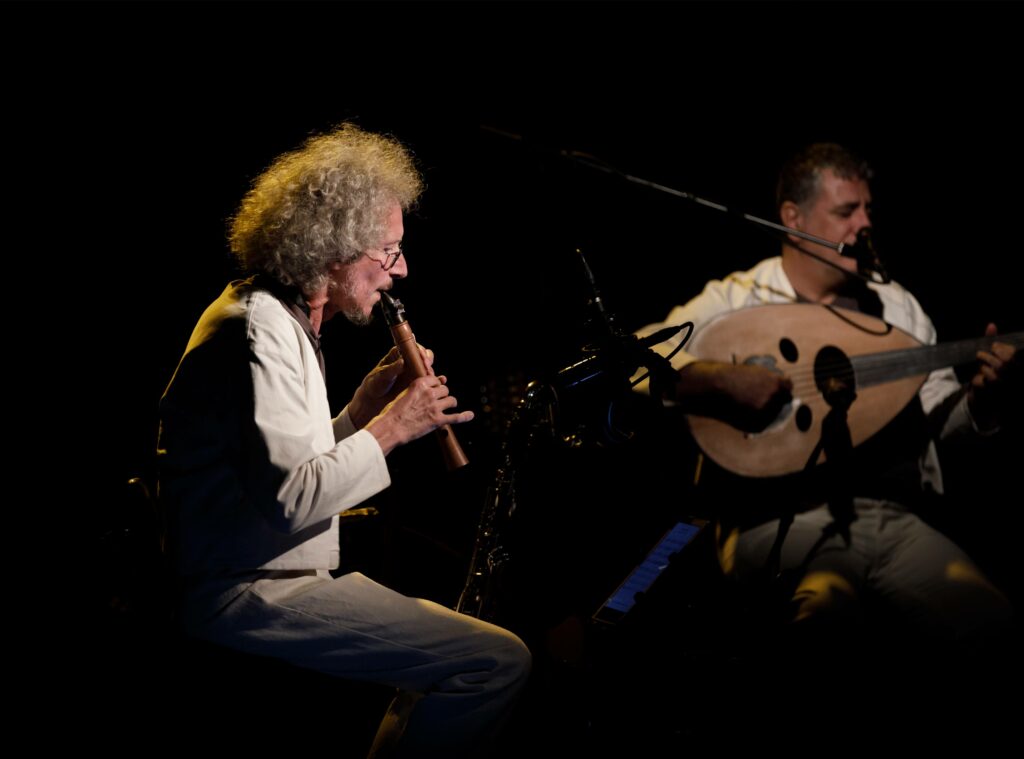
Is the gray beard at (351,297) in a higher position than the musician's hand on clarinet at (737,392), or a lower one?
higher

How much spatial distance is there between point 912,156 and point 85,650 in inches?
188

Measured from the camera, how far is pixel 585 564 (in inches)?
106

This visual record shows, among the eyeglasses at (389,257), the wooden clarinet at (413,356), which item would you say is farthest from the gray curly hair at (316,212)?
the wooden clarinet at (413,356)

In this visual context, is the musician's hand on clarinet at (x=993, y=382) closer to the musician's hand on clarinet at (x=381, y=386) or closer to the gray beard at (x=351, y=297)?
the musician's hand on clarinet at (x=381, y=386)

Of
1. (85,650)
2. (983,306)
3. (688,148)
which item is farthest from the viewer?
(688,148)

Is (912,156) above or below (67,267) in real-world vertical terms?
above

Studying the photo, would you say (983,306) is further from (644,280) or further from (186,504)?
(186,504)

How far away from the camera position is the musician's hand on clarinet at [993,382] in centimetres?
296

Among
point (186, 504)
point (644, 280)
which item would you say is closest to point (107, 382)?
point (186, 504)

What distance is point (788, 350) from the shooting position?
128 inches

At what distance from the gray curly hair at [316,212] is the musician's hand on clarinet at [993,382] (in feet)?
8.19

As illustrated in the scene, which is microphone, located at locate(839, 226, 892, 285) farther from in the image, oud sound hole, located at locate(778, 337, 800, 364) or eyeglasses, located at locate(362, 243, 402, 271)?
eyeglasses, located at locate(362, 243, 402, 271)

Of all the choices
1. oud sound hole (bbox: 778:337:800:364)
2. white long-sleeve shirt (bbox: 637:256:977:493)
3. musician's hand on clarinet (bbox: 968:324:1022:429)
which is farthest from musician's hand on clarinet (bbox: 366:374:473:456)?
musician's hand on clarinet (bbox: 968:324:1022:429)

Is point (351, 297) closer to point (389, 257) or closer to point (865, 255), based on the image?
point (389, 257)
